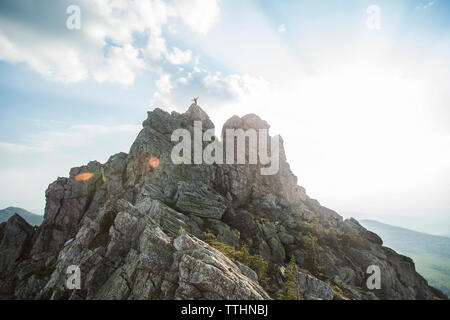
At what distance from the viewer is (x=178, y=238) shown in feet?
74.1

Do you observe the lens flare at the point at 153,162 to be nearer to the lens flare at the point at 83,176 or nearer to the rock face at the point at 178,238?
the rock face at the point at 178,238

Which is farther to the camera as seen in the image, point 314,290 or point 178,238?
point 314,290

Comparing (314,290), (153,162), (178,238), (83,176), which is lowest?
(314,290)

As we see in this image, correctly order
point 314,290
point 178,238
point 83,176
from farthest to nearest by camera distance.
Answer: point 83,176 < point 314,290 < point 178,238

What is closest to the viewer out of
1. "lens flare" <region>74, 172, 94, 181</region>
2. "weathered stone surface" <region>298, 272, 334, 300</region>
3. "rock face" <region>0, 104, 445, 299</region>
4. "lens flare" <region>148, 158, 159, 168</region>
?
"rock face" <region>0, 104, 445, 299</region>

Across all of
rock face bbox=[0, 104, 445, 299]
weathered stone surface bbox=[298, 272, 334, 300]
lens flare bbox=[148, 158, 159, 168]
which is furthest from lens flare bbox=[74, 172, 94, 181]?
weathered stone surface bbox=[298, 272, 334, 300]

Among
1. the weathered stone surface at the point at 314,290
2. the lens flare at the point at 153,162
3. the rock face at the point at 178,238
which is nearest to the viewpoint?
the rock face at the point at 178,238

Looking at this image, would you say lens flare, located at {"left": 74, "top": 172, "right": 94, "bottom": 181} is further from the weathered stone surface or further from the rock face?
the weathered stone surface

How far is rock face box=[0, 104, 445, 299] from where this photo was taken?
20.2m

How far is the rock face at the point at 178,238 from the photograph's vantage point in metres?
20.2

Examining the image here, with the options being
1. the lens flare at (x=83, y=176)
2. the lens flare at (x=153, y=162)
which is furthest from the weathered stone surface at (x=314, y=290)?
the lens flare at (x=83, y=176)

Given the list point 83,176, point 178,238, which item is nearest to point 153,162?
point 83,176

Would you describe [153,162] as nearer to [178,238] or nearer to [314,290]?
[178,238]
